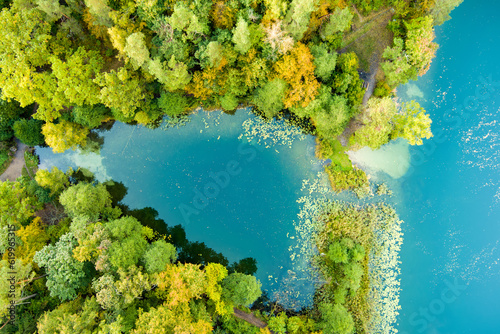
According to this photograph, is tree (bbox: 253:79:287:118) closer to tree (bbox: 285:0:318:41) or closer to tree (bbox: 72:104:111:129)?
tree (bbox: 285:0:318:41)

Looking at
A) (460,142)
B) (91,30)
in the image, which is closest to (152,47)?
(91,30)

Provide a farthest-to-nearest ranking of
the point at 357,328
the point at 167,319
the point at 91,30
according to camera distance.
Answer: the point at 357,328
the point at 91,30
the point at 167,319

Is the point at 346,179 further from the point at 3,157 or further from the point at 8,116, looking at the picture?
the point at 3,157

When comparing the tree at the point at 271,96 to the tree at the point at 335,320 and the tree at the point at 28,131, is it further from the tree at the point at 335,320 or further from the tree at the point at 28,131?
the tree at the point at 28,131

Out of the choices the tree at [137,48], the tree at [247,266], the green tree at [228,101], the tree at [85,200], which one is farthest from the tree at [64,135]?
the tree at [247,266]

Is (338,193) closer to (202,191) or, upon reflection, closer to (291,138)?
(291,138)

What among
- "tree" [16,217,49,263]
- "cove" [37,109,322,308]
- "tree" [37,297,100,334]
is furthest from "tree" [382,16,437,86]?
"tree" [16,217,49,263]
